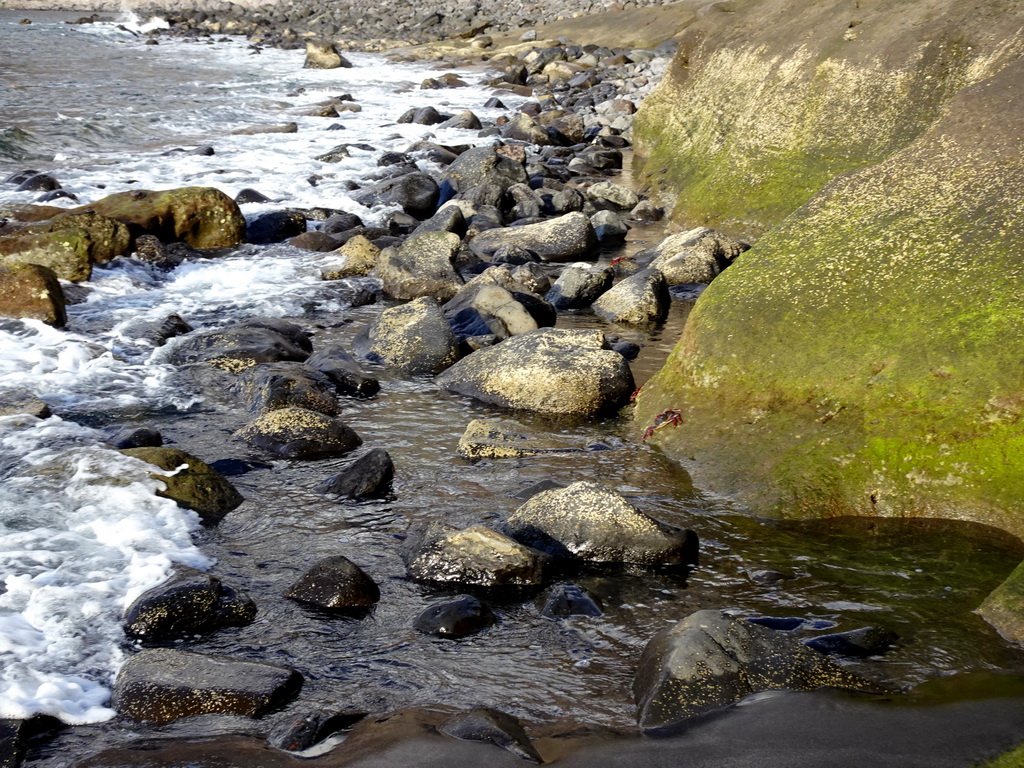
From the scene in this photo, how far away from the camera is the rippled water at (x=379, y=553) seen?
3932 millimetres

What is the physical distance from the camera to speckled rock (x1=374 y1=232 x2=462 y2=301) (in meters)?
9.62

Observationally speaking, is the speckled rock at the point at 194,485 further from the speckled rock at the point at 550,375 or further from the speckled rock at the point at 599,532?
the speckled rock at the point at 550,375

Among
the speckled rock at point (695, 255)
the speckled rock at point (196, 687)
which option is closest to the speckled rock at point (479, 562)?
the speckled rock at point (196, 687)

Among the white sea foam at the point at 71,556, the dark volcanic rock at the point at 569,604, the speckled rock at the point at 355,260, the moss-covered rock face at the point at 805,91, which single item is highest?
the moss-covered rock face at the point at 805,91

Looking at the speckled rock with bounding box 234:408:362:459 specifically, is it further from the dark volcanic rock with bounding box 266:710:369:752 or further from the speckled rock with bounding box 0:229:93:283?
the speckled rock with bounding box 0:229:93:283

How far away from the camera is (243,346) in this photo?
7.80 meters

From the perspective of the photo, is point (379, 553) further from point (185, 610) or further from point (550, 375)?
point (550, 375)

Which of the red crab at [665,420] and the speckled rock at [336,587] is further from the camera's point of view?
the red crab at [665,420]

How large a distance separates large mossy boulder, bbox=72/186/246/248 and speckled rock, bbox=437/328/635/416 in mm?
5178

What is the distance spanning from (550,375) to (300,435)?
1.81 meters

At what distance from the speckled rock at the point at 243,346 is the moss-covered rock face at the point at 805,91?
4.89 m

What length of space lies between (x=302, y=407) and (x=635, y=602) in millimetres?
3009

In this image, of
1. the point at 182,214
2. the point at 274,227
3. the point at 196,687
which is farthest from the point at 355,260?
the point at 196,687

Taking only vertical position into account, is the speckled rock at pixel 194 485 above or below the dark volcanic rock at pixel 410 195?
below
